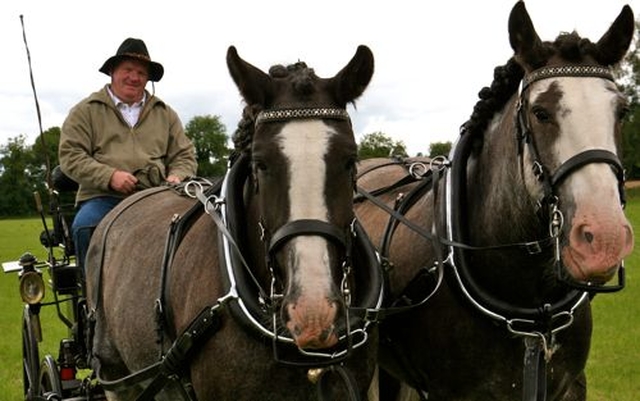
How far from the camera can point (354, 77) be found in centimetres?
362

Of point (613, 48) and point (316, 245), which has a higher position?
point (613, 48)

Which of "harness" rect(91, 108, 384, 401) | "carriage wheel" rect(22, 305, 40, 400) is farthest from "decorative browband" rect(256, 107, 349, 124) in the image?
"carriage wheel" rect(22, 305, 40, 400)

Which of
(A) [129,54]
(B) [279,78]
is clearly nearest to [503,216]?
(B) [279,78]

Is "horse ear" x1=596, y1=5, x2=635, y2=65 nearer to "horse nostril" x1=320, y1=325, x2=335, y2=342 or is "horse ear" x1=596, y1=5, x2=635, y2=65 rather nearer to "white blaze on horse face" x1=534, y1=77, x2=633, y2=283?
"white blaze on horse face" x1=534, y1=77, x2=633, y2=283

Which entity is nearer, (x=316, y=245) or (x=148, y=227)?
(x=316, y=245)

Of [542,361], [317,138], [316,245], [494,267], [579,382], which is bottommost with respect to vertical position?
[579,382]

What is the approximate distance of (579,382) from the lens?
4344 millimetres

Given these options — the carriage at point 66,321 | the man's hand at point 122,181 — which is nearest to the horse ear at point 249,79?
the man's hand at point 122,181

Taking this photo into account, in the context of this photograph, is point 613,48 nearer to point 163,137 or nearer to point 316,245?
point 316,245

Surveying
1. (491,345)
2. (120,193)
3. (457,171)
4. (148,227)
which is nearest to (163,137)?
(120,193)

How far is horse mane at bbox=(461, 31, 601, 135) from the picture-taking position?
3.54 metres

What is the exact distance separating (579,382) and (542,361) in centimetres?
68

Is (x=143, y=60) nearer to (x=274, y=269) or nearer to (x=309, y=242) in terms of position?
(x=274, y=269)

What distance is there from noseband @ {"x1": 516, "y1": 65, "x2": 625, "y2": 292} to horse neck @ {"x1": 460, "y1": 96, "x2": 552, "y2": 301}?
0.46ft
